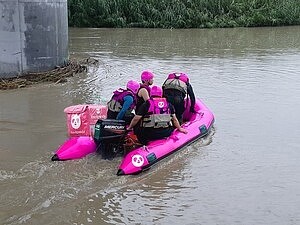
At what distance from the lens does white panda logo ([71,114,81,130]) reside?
24.4 ft

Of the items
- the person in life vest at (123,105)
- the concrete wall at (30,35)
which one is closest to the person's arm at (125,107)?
the person in life vest at (123,105)

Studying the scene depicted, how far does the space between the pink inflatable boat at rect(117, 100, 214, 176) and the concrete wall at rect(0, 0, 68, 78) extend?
5041 millimetres

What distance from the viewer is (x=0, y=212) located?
205 inches

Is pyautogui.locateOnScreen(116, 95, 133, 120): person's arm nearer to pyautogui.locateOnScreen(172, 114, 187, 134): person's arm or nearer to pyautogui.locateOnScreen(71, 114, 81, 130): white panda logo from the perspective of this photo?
pyautogui.locateOnScreen(172, 114, 187, 134): person's arm

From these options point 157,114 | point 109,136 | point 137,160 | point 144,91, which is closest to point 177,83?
point 144,91

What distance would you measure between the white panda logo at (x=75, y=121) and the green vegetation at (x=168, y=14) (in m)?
20.4

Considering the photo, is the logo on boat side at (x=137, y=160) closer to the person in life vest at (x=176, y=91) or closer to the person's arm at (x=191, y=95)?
the person in life vest at (x=176, y=91)

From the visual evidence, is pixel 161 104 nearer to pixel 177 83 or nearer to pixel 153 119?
pixel 153 119

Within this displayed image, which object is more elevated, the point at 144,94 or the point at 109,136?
the point at 144,94

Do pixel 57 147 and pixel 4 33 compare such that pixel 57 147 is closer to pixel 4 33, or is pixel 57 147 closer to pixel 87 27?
pixel 4 33

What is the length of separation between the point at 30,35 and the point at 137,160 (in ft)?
21.6

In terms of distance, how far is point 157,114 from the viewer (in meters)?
6.83

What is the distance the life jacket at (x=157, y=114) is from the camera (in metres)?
6.79

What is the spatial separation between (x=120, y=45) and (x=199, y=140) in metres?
12.9
